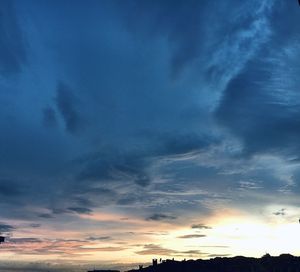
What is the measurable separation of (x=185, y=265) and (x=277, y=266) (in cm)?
4055

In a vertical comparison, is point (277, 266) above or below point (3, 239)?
above

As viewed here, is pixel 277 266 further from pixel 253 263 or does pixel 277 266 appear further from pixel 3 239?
pixel 3 239

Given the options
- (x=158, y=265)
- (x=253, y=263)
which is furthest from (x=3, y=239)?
(x=253, y=263)

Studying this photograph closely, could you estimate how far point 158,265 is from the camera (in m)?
194

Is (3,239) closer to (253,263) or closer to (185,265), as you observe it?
(185,265)

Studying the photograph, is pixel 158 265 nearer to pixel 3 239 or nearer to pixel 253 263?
pixel 253 263

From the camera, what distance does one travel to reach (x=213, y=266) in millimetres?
190625

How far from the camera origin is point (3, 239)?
8406 cm

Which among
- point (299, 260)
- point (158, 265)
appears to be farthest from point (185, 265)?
point (299, 260)

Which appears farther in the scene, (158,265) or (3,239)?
(158,265)

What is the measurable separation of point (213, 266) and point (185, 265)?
12.7 metres

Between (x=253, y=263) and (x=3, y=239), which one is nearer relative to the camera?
(x=3, y=239)

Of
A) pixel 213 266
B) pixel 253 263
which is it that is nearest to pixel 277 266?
pixel 253 263

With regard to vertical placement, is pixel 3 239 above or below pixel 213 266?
below
